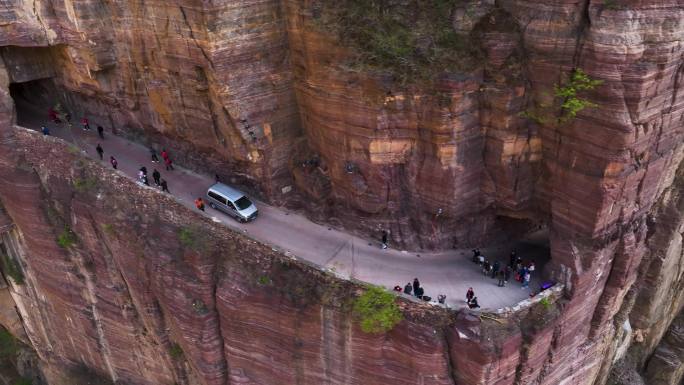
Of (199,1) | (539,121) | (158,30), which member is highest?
(199,1)

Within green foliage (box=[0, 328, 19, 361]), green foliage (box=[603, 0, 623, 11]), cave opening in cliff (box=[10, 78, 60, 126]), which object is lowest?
green foliage (box=[0, 328, 19, 361])

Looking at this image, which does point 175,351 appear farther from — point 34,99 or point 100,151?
point 34,99

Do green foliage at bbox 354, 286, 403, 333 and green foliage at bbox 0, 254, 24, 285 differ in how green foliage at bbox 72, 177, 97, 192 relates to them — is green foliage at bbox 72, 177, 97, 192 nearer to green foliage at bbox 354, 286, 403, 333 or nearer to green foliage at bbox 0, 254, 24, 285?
green foliage at bbox 0, 254, 24, 285

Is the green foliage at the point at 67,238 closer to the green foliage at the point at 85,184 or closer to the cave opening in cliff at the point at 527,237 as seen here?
the green foliage at the point at 85,184

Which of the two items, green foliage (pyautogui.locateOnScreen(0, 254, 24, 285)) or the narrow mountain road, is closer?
the narrow mountain road

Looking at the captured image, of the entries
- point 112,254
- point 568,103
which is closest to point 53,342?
point 112,254

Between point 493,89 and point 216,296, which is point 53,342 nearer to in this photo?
point 216,296

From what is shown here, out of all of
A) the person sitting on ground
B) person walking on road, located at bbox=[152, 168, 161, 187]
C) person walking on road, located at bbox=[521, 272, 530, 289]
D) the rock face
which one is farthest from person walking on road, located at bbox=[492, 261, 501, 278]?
person walking on road, located at bbox=[152, 168, 161, 187]
